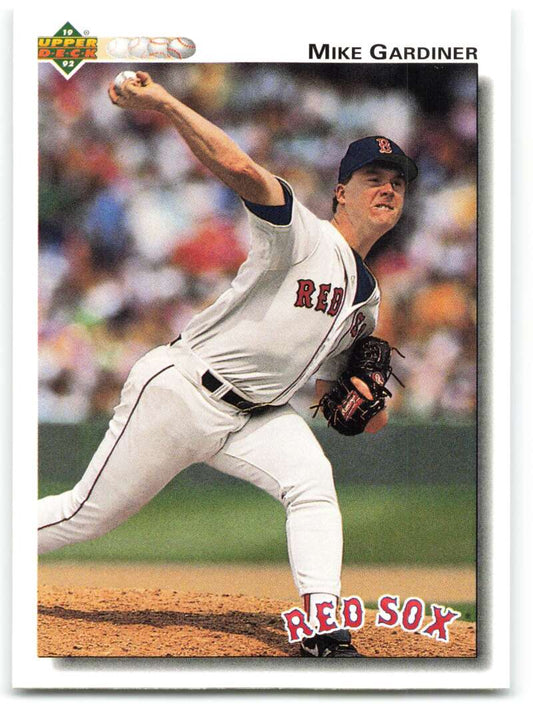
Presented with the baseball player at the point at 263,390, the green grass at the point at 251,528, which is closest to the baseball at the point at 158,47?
the baseball player at the point at 263,390

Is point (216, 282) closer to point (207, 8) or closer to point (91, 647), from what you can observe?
point (207, 8)

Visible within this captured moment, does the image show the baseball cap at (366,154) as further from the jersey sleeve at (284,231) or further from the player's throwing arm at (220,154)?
the player's throwing arm at (220,154)

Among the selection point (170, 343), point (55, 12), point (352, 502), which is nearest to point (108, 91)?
point (55, 12)

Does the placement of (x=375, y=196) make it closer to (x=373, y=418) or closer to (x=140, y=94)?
(x=373, y=418)

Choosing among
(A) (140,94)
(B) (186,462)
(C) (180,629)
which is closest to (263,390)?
(B) (186,462)

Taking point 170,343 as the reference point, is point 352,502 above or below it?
below
